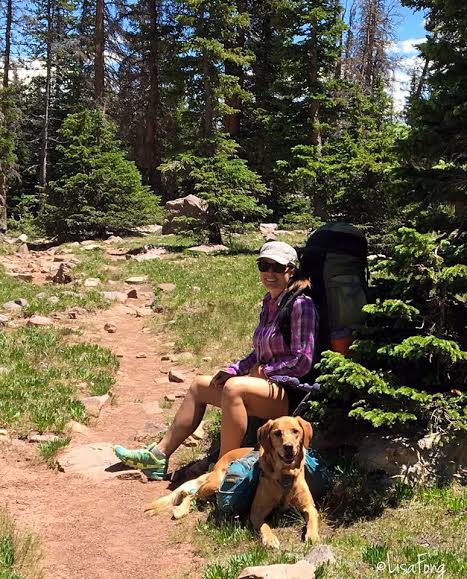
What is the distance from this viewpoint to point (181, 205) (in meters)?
23.8

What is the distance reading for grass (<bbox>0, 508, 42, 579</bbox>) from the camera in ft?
12.3

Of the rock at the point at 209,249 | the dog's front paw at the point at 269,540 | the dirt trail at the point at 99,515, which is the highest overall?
the rock at the point at 209,249

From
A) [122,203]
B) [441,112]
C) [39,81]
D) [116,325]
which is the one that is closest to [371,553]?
[441,112]

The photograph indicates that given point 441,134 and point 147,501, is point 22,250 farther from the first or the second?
point 441,134

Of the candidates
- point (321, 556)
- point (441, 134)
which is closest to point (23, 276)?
point (441, 134)

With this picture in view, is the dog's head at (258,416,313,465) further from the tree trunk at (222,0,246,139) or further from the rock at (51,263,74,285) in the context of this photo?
the tree trunk at (222,0,246,139)

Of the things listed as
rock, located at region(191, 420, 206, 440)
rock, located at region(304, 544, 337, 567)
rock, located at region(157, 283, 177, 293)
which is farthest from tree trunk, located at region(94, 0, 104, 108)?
Answer: rock, located at region(304, 544, 337, 567)

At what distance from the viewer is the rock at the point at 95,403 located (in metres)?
7.06

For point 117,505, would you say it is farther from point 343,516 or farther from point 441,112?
point 441,112

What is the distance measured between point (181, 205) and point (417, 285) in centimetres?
1954

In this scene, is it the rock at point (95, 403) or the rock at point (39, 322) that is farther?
the rock at point (39, 322)

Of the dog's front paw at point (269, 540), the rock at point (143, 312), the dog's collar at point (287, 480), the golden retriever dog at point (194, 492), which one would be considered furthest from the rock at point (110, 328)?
the dog's front paw at point (269, 540)

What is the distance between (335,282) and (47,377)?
14.5ft

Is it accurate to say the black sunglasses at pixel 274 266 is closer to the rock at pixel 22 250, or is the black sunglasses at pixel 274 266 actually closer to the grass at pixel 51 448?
the grass at pixel 51 448
